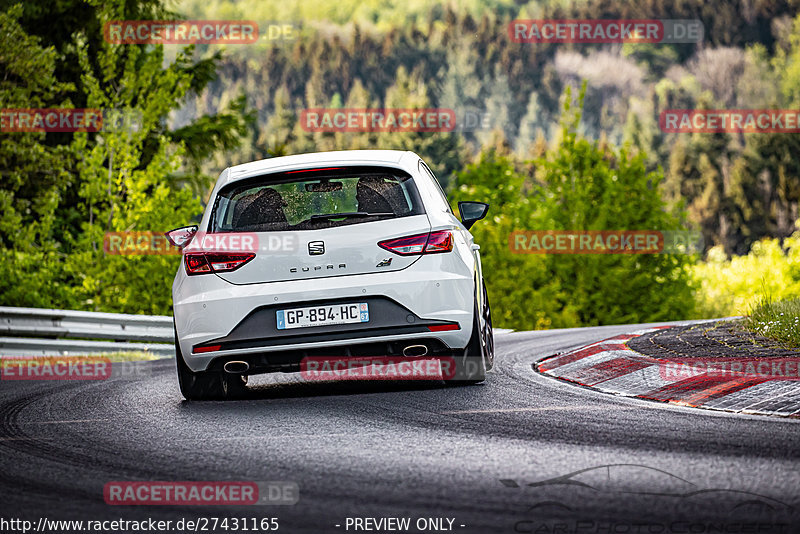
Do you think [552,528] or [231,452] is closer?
[552,528]

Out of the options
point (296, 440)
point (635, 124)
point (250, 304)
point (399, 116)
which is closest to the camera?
point (296, 440)

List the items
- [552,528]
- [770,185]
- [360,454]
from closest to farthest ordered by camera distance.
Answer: [552,528] → [360,454] → [770,185]

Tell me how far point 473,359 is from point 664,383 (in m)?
1.37

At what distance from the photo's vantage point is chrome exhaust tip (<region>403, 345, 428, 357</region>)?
740 centimetres

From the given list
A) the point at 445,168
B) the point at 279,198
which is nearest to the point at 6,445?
the point at 279,198

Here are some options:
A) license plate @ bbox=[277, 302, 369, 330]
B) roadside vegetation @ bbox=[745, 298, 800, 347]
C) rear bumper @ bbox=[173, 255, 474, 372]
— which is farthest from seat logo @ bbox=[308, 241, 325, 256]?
roadside vegetation @ bbox=[745, 298, 800, 347]

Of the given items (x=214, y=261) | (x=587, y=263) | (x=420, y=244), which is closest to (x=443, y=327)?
(x=420, y=244)

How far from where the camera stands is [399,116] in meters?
122

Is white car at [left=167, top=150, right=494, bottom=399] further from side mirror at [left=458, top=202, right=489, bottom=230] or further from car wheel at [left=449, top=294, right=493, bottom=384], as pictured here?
side mirror at [left=458, top=202, right=489, bottom=230]

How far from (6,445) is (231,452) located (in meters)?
1.41

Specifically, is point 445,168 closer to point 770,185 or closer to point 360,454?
point 770,185

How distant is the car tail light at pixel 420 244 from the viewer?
732 centimetres

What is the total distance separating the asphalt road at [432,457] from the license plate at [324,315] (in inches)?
22.5

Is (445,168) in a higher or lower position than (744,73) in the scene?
lower
